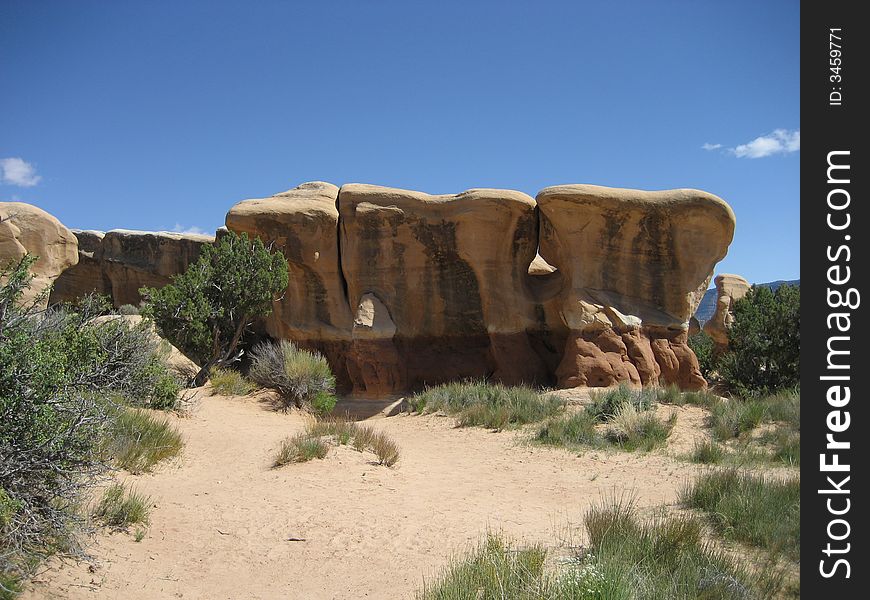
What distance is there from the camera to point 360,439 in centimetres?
930

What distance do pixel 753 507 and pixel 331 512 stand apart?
13.6ft

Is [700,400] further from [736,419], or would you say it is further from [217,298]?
[217,298]

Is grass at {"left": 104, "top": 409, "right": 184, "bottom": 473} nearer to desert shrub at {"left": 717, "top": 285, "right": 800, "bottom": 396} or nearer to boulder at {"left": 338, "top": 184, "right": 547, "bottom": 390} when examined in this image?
boulder at {"left": 338, "top": 184, "right": 547, "bottom": 390}

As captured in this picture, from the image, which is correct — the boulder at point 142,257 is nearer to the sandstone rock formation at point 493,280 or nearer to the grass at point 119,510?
the sandstone rock formation at point 493,280

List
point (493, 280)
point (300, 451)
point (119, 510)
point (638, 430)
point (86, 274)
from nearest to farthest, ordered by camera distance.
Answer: point (119, 510)
point (300, 451)
point (638, 430)
point (493, 280)
point (86, 274)

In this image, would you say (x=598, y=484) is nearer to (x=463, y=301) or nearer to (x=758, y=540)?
(x=758, y=540)

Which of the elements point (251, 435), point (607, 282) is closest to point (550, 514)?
point (251, 435)

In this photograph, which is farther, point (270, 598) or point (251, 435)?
point (251, 435)

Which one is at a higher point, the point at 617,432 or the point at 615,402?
the point at 615,402

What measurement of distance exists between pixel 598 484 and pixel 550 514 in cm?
159

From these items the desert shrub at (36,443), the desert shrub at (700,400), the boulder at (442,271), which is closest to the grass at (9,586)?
the desert shrub at (36,443)

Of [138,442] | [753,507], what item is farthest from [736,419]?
[138,442]

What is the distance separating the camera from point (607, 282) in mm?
16344
